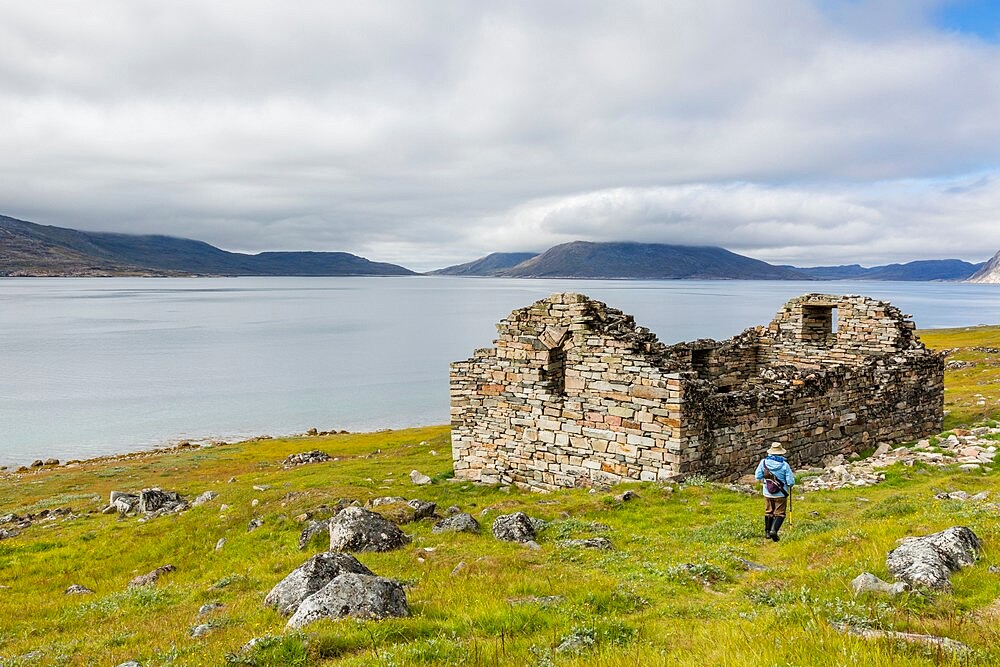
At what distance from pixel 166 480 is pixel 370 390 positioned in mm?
37836

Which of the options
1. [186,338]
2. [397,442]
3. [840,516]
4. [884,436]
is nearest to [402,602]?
[840,516]

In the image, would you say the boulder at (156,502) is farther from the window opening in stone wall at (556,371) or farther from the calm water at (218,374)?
the calm water at (218,374)

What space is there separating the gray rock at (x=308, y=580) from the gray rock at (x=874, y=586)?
653 centimetres

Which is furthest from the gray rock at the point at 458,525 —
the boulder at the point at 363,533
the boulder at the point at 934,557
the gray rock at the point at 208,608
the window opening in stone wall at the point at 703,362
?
the window opening in stone wall at the point at 703,362

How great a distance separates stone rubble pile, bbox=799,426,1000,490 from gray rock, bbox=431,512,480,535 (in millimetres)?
9104

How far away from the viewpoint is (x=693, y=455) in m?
16.9

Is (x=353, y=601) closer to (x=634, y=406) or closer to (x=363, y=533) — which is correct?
(x=363, y=533)

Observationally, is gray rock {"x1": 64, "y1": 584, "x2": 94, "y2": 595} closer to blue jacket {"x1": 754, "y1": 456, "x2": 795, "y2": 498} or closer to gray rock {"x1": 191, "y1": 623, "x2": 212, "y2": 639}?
gray rock {"x1": 191, "y1": 623, "x2": 212, "y2": 639}

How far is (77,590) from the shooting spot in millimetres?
12492

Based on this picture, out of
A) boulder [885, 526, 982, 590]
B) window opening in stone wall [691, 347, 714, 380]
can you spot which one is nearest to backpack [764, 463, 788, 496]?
boulder [885, 526, 982, 590]

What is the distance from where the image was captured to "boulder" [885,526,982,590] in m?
7.50

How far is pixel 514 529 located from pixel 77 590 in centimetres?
904

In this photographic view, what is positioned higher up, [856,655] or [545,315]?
[545,315]

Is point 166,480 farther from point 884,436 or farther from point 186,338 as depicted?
point 186,338
